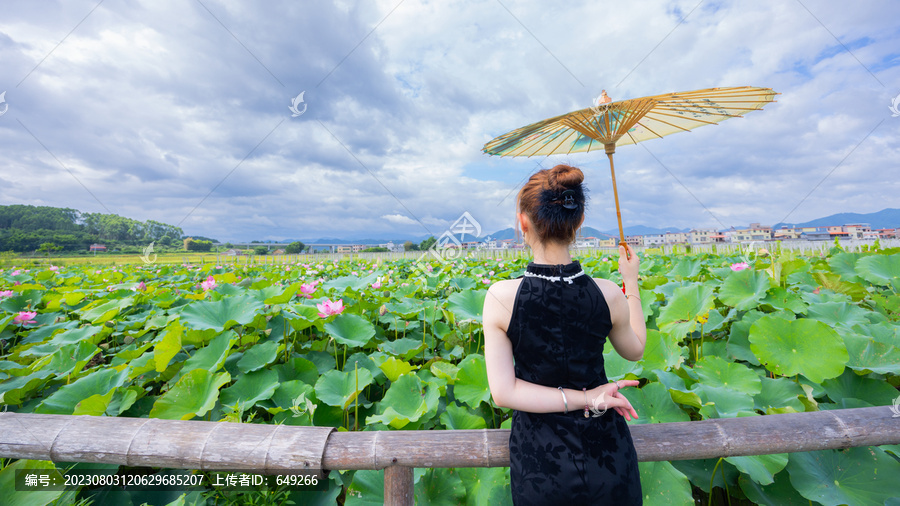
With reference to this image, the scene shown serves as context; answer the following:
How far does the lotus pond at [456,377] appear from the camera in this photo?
4.21 feet

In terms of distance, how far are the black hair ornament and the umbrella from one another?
1.25 feet

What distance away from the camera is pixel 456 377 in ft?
5.34

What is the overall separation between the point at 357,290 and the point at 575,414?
213cm

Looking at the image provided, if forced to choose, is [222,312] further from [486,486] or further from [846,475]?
[846,475]

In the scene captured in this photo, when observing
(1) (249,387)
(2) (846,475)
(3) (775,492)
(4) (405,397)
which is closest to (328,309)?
(1) (249,387)

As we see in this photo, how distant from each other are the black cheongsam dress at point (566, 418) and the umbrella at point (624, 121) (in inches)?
16.1

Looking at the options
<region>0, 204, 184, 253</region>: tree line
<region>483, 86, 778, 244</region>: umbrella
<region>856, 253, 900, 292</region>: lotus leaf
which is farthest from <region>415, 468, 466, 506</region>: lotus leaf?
<region>0, 204, 184, 253</region>: tree line

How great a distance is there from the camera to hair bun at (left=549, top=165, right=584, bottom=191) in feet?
3.20

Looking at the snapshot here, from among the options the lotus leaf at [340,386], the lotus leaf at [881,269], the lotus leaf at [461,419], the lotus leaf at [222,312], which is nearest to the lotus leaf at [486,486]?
the lotus leaf at [461,419]

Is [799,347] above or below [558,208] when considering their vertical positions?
below

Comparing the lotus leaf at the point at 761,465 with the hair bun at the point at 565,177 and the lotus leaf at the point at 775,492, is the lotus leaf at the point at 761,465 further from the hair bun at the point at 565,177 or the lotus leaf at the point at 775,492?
the hair bun at the point at 565,177

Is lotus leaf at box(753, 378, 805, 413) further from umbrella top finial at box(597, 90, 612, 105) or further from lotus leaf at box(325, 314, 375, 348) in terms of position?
lotus leaf at box(325, 314, 375, 348)

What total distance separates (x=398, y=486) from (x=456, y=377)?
23.0 inches

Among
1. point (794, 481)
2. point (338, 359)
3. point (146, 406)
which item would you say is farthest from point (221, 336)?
point (794, 481)
